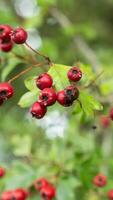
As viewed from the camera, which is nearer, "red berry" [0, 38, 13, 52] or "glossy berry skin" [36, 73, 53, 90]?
"glossy berry skin" [36, 73, 53, 90]

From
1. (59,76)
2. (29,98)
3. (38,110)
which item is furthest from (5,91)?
A: (29,98)

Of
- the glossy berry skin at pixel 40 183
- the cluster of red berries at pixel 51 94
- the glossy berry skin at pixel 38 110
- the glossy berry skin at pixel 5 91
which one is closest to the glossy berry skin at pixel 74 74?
the cluster of red berries at pixel 51 94

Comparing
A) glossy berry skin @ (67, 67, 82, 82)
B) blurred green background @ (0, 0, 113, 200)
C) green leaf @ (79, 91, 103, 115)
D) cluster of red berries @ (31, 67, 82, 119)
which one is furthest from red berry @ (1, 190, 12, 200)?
glossy berry skin @ (67, 67, 82, 82)

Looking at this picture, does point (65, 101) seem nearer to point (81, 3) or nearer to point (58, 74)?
point (58, 74)

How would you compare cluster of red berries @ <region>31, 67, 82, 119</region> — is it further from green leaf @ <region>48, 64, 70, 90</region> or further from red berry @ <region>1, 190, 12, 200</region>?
red berry @ <region>1, 190, 12, 200</region>

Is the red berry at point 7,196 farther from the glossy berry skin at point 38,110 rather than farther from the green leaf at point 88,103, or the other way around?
the glossy berry skin at point 38,110

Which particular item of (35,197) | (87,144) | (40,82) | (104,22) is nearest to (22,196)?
(35,197)
